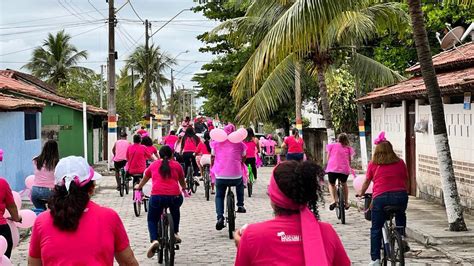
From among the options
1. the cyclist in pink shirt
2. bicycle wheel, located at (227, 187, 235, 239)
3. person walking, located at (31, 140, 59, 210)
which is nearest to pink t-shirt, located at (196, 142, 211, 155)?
bicycle wheel, located at (227, 187, 235, 239)

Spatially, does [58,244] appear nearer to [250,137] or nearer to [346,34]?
Result: [250,137]

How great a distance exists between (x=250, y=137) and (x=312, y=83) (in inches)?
702

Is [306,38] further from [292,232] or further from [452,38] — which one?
[292,232]

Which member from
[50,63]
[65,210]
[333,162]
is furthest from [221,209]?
[50,63]

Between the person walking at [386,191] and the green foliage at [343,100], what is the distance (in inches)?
915

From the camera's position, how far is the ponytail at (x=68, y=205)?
13.8 ft

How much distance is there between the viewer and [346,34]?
20516 millimetres

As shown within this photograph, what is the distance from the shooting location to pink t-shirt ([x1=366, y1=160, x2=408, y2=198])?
28.0 feet

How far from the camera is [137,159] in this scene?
15.9m

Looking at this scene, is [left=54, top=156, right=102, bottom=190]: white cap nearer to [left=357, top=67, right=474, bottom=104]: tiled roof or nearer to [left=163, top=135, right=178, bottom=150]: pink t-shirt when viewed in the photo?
[left=357, top=67, right=474, bottom=104]: tiled roof

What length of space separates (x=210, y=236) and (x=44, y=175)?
3.48 meters

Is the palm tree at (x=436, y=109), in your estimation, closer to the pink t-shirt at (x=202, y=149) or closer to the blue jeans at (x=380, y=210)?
the blue jeans at (x=380, y=210)

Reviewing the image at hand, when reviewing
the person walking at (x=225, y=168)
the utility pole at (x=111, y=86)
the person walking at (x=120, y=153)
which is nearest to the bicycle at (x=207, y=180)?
the person walking at (x=120, y=153)

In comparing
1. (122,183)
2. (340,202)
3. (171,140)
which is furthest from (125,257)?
(171,140)
